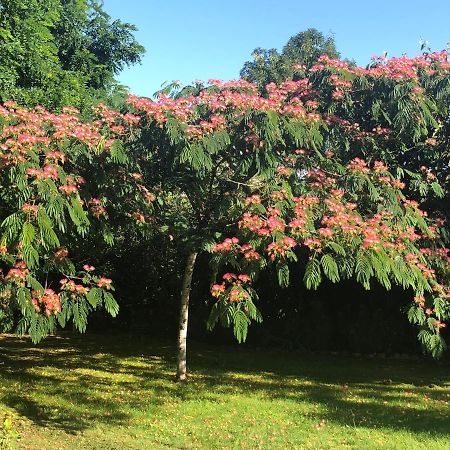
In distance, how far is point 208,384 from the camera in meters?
7.70

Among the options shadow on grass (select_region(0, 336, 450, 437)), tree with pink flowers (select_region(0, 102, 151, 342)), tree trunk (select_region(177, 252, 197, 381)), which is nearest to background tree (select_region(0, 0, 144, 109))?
tree with pink flowers (select_region(0, 102, 151, 342))

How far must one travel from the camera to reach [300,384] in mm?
7941

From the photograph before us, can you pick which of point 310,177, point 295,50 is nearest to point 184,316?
point 310,177

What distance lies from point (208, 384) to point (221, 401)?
0.99 meters

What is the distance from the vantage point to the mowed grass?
523cm

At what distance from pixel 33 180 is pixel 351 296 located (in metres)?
7.55

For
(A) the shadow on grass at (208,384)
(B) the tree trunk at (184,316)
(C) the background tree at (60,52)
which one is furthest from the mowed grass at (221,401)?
(C) the background tree at (60,52)

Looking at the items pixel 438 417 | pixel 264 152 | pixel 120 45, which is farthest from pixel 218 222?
pixel 120 45

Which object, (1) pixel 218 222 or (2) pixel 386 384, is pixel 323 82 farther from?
→ (2) pixel 386 384

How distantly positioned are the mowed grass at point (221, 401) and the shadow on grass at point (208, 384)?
2 centimetres

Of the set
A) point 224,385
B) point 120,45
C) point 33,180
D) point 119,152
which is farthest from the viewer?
point 120,45

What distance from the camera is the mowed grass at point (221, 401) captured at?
5230 millimetres

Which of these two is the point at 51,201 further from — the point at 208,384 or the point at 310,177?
the point at 208,384

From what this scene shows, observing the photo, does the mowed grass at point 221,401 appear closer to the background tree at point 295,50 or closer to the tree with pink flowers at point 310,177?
the tree with pink flowers at point 310,177
